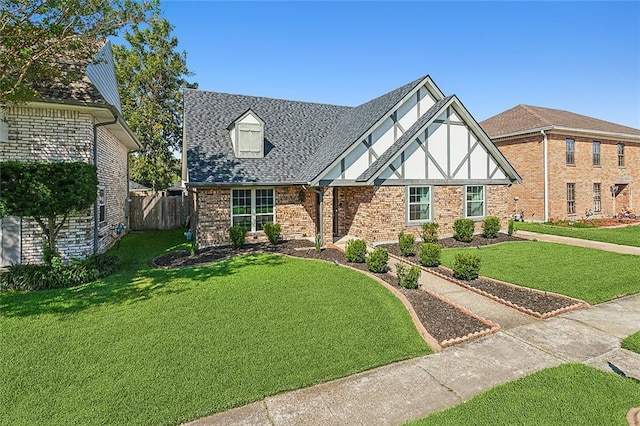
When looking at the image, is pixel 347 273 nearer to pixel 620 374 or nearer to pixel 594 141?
pixel 620 374

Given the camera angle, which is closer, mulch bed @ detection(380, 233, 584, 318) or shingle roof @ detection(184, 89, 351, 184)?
mulch bed @ detection(380, 233, 584, 318)

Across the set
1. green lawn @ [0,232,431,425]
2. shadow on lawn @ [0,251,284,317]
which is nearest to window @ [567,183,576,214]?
green lawn @ [0,232,431,425]

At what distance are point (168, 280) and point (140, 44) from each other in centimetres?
2789

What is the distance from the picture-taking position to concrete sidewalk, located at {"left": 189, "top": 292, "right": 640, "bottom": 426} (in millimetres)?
4031

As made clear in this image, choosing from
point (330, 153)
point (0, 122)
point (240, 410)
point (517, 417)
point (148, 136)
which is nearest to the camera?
point (517, 417)

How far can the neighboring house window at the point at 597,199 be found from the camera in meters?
24.3

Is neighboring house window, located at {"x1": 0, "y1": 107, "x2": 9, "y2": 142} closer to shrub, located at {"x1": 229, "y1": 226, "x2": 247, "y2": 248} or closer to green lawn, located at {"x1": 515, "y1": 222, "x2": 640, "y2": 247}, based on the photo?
shrub, located at {"x1": 229, "y1": 226, "x2": 247, "y2": 248}

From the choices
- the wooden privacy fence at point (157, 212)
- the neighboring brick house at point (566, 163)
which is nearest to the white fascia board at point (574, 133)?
the neighboring brick house at point (566, 163)

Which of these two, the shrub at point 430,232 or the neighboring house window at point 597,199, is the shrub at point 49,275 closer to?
the shrub at point 430,232

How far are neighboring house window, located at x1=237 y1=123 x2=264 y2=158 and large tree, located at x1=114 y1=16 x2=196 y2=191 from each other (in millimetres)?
16846

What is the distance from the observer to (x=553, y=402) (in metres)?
4.12

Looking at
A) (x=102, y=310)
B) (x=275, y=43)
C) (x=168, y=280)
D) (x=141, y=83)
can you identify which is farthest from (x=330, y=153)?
(x=141, y=83)

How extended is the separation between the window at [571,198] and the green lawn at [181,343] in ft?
68.2

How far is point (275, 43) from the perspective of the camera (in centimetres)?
1406
